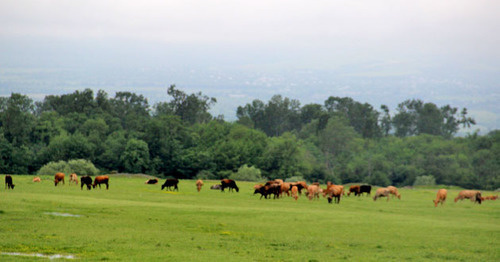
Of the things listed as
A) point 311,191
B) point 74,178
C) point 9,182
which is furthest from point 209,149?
point 311,191

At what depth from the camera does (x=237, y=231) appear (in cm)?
2827

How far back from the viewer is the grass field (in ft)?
72.5

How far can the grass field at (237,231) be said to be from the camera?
22.1 meters

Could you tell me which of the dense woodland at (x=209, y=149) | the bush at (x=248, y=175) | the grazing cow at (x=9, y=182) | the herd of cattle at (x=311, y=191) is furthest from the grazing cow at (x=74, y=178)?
the dense woodland at (x=209, y=149)

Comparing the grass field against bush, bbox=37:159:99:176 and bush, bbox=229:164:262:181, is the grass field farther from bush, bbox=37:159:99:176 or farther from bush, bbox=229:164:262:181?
bush, bbox=229:164:262:181

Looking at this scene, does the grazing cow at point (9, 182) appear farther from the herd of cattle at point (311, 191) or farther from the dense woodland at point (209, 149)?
the dense woodland at point (209, 149)

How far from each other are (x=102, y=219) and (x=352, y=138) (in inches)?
5298

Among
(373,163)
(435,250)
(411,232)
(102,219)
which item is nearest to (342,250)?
(435,250)

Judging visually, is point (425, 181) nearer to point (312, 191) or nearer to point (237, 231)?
point (312, 191)

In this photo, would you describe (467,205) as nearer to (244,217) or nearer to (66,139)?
(244,217)

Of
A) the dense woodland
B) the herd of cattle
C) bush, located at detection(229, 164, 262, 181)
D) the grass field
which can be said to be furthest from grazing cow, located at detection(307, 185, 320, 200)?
the dense woodland

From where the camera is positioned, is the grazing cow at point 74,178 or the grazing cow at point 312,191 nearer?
the grazing cow at point 312,191

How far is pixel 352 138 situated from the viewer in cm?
15988

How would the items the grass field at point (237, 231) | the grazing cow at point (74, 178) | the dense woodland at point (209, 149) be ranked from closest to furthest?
the grass field at point (237, 231)
the grazing cow at point (74, 178)
the dense woodland at point (209, 149)
